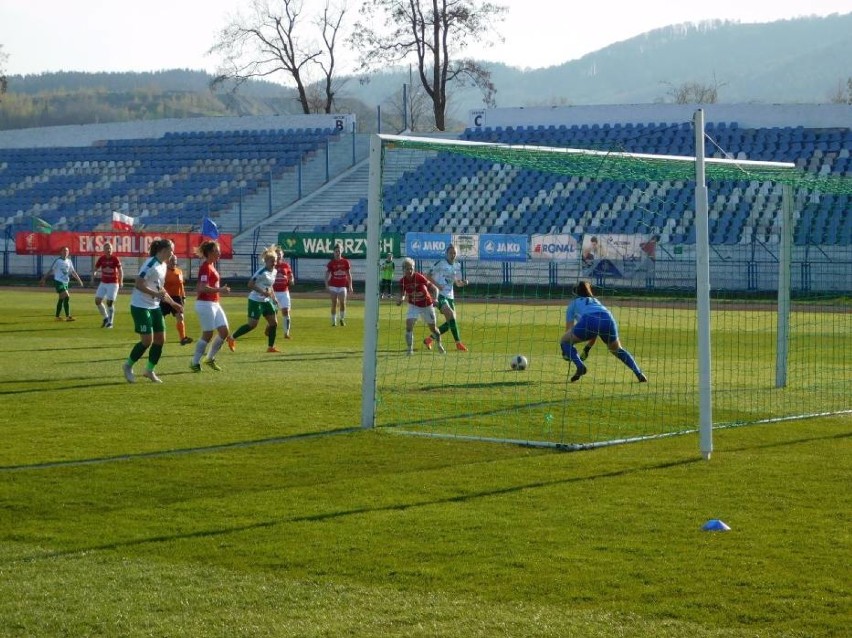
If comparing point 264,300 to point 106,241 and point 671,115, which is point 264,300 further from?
point 671,115

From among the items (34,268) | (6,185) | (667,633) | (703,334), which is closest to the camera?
(667,633)

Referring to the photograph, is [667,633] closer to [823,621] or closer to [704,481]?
[823,621]

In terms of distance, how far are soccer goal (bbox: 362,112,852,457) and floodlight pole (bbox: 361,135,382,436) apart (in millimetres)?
21

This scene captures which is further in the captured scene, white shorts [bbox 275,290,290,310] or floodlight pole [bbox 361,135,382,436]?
white shorts [bbox 275,290,290,310]

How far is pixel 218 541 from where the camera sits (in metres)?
8.14

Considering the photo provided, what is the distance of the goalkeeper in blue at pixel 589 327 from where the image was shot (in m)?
16.4

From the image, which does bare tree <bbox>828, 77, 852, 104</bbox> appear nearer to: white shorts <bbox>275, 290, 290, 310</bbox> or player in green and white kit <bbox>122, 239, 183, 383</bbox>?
white shorts <bbox>275, 290, 290, 310</bbox>

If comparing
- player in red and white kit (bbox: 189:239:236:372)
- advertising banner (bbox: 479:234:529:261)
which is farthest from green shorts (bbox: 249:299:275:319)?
advertising banner (bbox: 479:234:529:261)

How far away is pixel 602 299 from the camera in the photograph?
27.2 m

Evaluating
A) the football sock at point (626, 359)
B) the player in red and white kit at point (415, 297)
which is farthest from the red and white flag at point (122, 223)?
the football sock at point (626, 359)

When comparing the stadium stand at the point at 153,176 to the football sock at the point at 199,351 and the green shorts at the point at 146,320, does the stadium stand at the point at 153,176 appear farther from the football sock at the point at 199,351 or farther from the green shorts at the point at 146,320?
the green shorts at the point at 146,320

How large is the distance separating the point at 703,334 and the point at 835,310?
21222mm

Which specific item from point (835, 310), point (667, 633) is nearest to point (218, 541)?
point (667, 633)

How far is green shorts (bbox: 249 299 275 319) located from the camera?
2153cm
